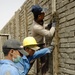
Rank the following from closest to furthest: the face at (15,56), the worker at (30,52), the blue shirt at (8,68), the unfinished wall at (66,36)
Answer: the blue shirt at (8,68)
the face at (15,56)
the unfinished wall at (66,36)
the worker at (30,52)

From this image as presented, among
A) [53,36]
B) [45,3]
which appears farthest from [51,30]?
[45,3]

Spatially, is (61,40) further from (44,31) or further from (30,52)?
(30,52)

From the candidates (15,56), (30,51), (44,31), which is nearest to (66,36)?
(44,31)

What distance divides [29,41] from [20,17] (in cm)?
544

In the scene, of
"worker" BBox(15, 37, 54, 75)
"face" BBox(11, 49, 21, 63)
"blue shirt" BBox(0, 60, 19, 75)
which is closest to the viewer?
"blue shirt" BBox(0, 60, 19, 75)

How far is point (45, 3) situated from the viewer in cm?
715

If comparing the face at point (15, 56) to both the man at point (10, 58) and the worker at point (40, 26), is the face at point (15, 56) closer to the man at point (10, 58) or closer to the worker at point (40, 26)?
the man at point (10, 58)

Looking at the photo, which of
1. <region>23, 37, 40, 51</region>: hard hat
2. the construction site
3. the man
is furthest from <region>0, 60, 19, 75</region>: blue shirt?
<region>23, 37, 40, 51</region>: hard hat

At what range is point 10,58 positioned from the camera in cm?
388

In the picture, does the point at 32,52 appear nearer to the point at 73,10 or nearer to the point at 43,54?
the point at 43,54

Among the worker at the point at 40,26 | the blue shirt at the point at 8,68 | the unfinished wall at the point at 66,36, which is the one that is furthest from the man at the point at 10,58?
the worker at the point at 40,26

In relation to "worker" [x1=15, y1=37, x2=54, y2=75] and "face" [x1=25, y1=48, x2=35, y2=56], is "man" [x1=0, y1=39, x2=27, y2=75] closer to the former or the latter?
"worker" [x1=15, y1=37, x2=54, y2=75]

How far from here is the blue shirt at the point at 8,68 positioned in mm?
3629

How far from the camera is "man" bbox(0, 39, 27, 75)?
3.65 m
